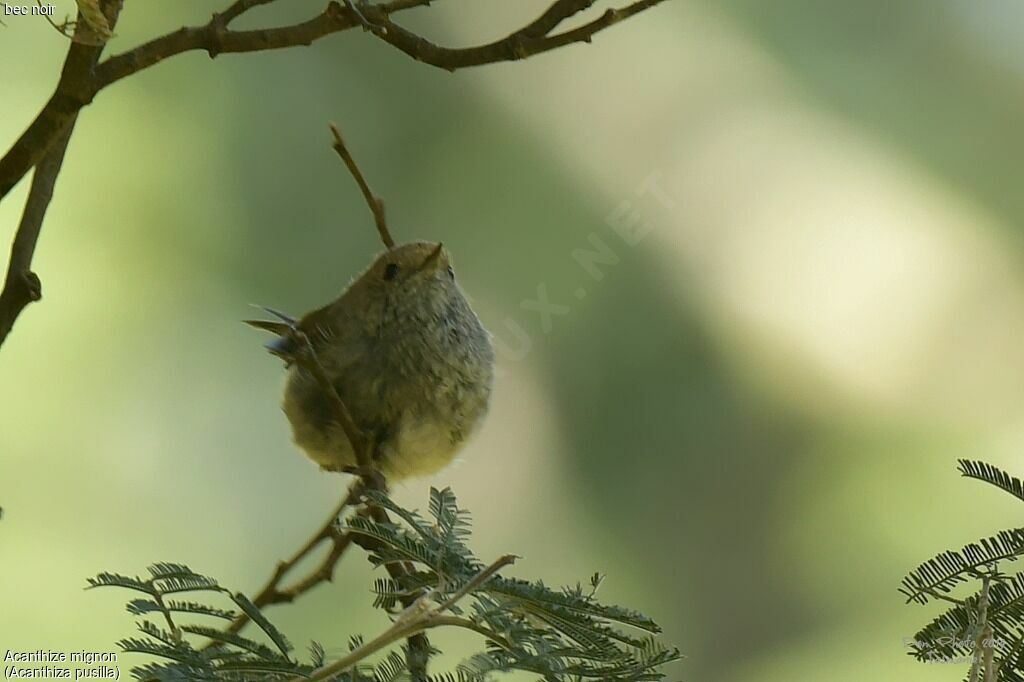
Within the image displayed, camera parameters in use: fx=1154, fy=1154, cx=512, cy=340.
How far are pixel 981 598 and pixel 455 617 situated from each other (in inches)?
13.9

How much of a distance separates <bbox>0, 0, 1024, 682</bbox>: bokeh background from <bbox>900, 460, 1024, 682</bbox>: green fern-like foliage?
1357 mm

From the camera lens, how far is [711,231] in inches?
92.8

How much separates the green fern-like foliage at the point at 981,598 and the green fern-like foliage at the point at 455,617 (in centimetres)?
17

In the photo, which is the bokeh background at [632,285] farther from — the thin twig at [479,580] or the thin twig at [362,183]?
the thin twig at [479,580]

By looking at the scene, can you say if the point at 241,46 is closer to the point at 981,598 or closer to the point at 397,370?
the point at 397,370

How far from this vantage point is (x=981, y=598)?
29.4 inches

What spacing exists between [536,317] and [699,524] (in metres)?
0.56

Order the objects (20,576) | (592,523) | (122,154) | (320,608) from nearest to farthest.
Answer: (20,576) < (320,608) < (122,154) < (592,523)

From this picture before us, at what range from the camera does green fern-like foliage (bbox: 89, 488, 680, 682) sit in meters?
0.69

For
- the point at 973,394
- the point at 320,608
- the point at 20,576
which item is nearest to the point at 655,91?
the point at 973,394

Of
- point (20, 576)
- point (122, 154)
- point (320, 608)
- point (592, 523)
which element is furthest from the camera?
point (592, 523)

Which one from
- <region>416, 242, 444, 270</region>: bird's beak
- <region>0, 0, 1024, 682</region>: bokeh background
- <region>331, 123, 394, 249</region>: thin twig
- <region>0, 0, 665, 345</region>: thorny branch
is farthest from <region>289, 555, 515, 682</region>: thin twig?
<region>0, 0, 1024, 682</region>: bokeh background

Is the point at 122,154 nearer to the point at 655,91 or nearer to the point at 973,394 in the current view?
the point at 655,91

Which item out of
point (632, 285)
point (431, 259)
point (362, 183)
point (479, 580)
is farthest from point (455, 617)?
point (632, 285)
